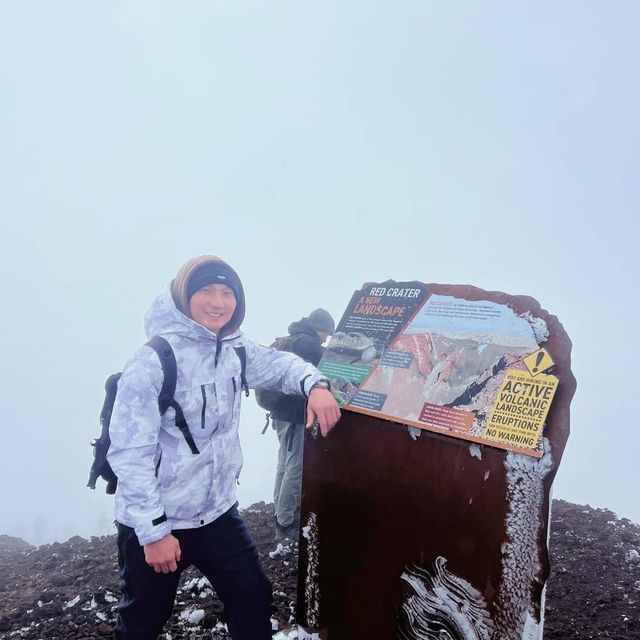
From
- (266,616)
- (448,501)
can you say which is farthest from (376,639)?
(448,501)

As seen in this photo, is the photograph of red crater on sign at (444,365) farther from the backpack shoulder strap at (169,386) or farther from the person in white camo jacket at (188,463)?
the backpack shoulder strap at (169,386)

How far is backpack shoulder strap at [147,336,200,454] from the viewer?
7.45 ft

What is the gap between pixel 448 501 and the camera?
2.36 metres

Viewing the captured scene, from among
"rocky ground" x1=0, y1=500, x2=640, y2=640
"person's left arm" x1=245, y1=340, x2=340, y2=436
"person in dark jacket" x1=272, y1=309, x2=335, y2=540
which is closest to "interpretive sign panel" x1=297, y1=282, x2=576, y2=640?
"person's left arm" x1=245, y1=340, x2=340, y2=436

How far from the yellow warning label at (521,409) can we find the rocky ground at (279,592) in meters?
2.38

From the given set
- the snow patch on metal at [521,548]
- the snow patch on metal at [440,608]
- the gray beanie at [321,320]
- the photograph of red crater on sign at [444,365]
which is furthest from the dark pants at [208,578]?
the gray beanie at [321,320]

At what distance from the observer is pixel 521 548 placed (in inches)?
83.2

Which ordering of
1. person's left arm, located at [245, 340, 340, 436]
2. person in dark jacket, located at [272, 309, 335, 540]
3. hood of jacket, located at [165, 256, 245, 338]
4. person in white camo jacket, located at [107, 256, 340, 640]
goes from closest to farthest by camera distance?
person in white camo jacket, located at [107, 256, 340, 640] → hood of jacket, located at [165, 256, 245, 338] → person's left arm, located at [245, 340, 340, 436] → person in dark jacket, located at [272, 309, 335, 540]

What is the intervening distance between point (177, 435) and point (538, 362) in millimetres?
1645

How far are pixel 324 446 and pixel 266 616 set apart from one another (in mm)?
894

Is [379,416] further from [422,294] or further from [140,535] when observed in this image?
[140,535]

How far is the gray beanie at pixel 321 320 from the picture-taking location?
17.3ft

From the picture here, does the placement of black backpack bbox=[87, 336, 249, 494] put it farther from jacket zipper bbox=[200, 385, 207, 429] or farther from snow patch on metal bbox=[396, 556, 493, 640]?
snow patch on metal bbox=[396, 556, 493, 640]

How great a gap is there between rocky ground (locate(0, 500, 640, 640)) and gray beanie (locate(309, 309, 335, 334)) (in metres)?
2.33
